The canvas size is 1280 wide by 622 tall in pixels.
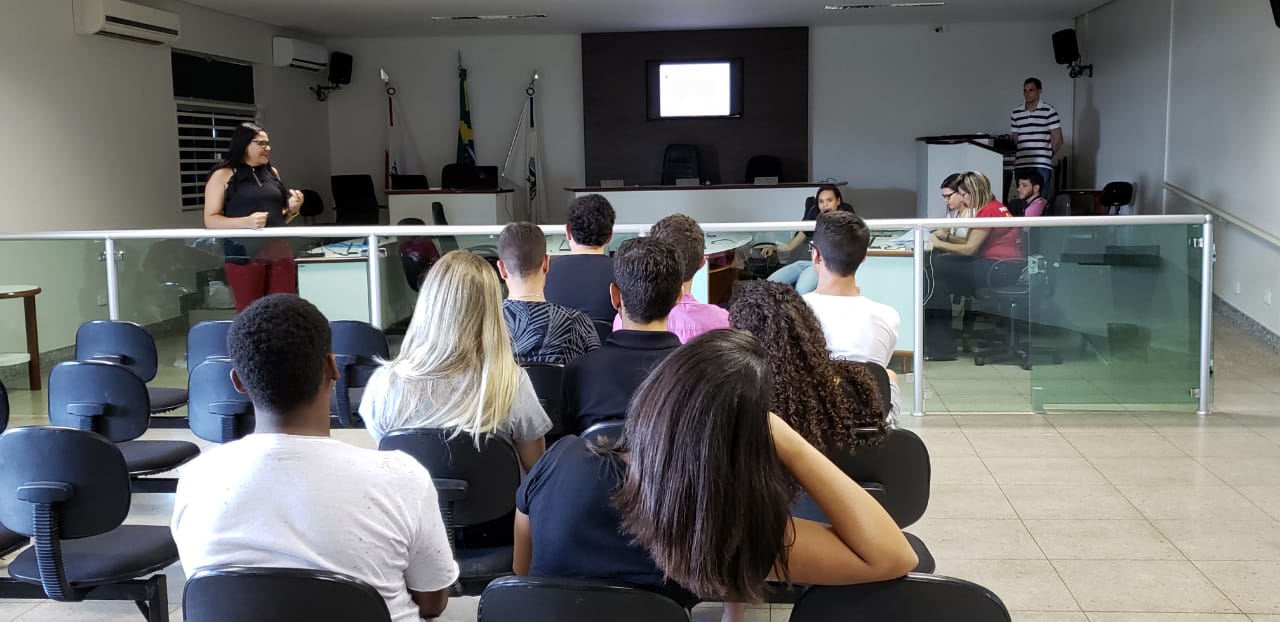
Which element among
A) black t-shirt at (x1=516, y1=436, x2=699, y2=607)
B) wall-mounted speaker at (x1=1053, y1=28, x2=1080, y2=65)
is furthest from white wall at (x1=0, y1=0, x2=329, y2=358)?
wall-mounted speaker at (x1=1053, y1=28, x2=1080, y2=65)

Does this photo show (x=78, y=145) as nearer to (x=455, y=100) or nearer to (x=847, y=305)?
(x=455, y=100)

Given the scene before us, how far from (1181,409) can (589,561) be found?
4483 millimetres

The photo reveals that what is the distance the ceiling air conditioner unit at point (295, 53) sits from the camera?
11.5 meters

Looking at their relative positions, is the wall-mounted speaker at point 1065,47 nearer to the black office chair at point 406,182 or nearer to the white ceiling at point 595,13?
the white ceiling at point 595,13

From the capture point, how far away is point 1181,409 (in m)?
5.21

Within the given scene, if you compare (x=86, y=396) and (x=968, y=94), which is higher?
(x=968, y=94)

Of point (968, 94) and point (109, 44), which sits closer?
point (109, 44)

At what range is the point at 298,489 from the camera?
1584 millimetres

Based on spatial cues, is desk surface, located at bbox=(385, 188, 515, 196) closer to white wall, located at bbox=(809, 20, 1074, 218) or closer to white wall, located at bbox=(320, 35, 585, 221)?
white wall, located at bbox=(320, 35, 585, 221)

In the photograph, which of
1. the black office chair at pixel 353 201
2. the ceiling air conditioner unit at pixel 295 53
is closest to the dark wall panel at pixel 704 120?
the black office chair at pixel 353 201

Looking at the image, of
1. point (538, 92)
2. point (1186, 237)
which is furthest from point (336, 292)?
point (538, 92)

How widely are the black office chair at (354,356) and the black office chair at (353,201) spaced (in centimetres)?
807

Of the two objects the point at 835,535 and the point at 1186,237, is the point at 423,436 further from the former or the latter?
the point at 1186,237

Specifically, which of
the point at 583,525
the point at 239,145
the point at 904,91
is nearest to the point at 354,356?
the point at 239,145
